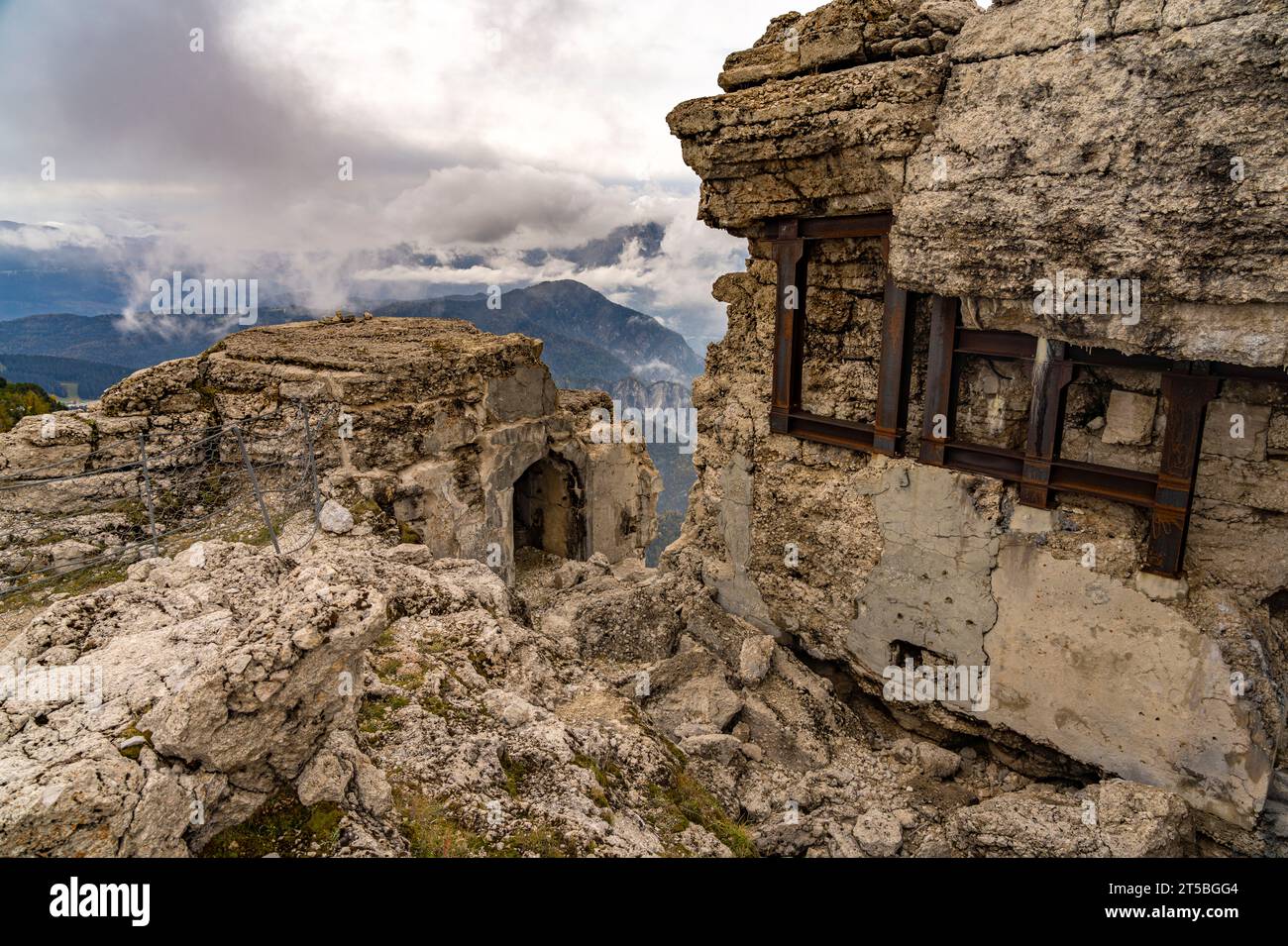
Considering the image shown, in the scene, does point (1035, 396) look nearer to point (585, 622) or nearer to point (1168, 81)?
point (1168, 81)

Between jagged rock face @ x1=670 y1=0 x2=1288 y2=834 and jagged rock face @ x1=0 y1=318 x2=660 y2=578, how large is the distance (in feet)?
19.0

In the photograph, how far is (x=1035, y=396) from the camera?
6.89 meters

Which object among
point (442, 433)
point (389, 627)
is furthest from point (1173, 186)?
point (442, 433)

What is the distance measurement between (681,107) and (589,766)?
23.0ft

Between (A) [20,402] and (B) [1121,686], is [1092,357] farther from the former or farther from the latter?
(A) [20,402]

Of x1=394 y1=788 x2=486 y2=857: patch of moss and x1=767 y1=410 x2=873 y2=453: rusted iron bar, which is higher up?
x1=767 y1=410 x2=873 y2=453: rusted iron bar

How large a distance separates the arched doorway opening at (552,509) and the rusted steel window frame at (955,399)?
332 inches

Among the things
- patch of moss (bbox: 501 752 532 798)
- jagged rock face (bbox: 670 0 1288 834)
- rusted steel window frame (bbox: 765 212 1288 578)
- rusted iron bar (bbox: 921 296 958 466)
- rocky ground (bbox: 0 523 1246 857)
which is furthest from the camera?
rusted iron bar (bbox: 921 296 958 466)

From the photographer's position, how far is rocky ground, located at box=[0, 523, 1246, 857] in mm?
3539

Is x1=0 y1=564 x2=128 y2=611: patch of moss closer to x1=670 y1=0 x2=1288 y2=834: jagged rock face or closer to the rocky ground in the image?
the rocky ground

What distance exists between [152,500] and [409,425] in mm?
4561

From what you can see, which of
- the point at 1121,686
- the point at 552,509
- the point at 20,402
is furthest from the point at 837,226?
the point at 20,402

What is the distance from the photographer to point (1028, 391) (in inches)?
286

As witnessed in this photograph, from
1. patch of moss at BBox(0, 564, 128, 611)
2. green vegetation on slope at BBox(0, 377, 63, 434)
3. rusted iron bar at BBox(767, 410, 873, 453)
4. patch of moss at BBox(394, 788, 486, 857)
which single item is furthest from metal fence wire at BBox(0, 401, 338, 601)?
green vegetation on slope at BBox(0, 377, 63, 434)
